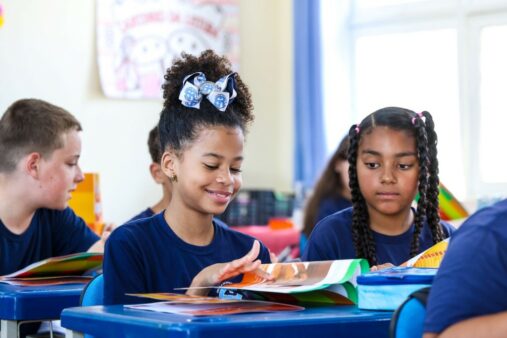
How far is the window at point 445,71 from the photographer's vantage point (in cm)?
577

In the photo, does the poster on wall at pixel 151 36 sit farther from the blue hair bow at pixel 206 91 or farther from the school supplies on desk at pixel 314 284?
the school supplies on desk at pixel 314 284

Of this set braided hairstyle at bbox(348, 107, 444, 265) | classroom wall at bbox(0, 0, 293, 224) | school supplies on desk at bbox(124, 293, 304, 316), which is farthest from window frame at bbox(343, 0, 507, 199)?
school supplies on desk at bbox(124, 293, 304, 316)

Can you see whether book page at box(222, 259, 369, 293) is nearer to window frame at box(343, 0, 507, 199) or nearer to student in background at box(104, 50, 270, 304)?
student in background at box(104, 50, 270, 304)

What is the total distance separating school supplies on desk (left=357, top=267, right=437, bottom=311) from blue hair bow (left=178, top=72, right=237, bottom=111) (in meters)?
0.74

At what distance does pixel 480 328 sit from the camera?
3.76 feet

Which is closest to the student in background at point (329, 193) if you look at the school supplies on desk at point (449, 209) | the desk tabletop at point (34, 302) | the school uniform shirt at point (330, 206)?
the school uniform shirt at point (330, 206)

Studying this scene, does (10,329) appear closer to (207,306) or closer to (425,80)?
(207,306)

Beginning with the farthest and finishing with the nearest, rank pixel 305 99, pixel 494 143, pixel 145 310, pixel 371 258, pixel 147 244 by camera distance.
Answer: pixel 305 99
pixel 494 143
pixel 371 258
pixel 147 244
pixel 145 310

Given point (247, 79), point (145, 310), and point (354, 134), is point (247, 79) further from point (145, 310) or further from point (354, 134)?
point (145, 310)

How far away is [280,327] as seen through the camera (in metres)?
1.30

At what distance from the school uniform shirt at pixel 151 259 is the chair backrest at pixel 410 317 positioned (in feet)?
2.41

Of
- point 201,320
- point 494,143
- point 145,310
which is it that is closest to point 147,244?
point 145,310

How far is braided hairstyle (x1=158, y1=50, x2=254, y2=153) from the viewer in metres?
2.06

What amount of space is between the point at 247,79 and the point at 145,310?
5.03 metres
